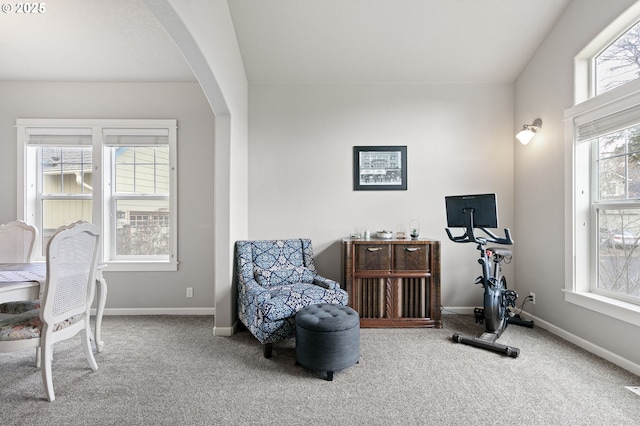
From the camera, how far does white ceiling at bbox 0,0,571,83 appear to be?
9.87 ft

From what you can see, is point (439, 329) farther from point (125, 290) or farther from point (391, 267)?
point (125, 290)

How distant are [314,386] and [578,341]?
2527 millimetres

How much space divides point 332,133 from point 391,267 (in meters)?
1.78

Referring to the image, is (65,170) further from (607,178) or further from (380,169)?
(607,178)

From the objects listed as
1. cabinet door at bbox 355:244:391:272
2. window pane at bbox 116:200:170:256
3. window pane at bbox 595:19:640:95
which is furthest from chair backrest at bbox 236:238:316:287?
window pane at bbox 595:19:640:95

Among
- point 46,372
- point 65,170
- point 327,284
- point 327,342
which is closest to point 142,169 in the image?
point 65,170

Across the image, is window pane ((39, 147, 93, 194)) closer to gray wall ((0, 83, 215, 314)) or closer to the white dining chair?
gray wall ((0, 83, 215, 314))

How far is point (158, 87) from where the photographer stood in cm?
377

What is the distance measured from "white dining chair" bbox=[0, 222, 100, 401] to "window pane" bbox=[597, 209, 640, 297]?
4310 millimetres

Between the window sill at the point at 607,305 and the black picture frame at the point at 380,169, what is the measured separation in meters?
2.00

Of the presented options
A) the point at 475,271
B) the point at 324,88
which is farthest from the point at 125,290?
the point at 475,271

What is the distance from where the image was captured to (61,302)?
210 cm

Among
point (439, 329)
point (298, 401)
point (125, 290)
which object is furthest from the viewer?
point (125, 290)

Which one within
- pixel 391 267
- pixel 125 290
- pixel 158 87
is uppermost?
pixel 158 87
